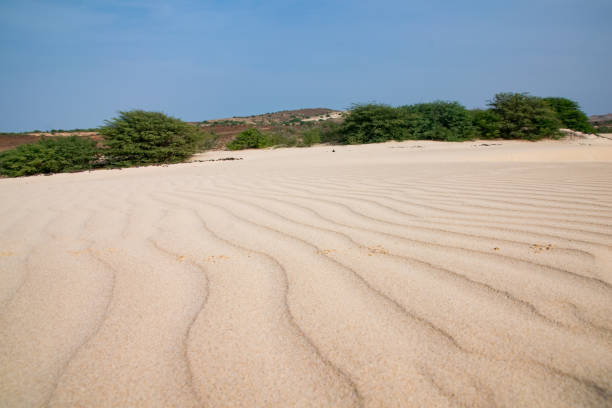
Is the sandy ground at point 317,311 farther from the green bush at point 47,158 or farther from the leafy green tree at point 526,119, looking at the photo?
the leafy green tree at point 526,119

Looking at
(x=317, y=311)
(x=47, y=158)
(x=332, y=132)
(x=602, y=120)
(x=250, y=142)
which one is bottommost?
(x=317, y=311)

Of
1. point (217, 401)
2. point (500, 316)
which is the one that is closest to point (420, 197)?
point (500, 316)

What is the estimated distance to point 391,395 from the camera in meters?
0.74

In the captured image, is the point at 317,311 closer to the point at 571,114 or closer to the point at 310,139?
the point at 310,139

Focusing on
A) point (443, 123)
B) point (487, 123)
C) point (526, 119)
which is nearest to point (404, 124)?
point (443, 123)

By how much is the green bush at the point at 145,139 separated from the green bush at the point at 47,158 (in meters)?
0.71

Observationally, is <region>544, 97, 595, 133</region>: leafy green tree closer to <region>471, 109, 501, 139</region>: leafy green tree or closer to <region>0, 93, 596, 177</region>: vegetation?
<region>0, 93, 596, 177</region>: vegetation

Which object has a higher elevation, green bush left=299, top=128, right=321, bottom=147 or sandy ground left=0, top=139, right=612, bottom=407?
green bush left=299, top=128, right=321, bottom=147

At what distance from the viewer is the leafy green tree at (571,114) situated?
19.6m

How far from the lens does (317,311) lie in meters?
1.06

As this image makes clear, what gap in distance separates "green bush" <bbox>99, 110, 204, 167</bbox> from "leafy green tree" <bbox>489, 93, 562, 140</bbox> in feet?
47.3

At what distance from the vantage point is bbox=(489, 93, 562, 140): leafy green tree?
15344 millimetres

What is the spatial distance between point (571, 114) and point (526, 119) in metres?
7.32

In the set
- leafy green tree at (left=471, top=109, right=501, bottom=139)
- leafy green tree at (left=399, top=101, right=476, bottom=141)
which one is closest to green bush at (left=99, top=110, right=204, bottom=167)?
leafy green tree at (left=399, top=101, right=476, bottom=141)
